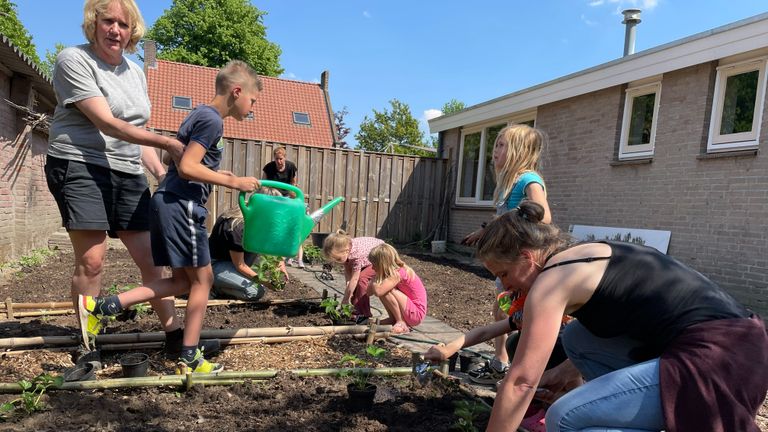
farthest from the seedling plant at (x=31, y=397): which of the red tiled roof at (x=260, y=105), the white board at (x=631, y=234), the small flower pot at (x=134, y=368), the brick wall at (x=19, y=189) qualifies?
the red tiled roof at (x=260, y=105)

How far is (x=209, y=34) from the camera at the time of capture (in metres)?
30.6

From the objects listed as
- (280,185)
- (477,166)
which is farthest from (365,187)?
(280,185)

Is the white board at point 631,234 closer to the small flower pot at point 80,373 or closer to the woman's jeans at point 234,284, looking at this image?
the woman's jeans at point 234,284

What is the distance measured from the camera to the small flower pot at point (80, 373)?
7.63 feet

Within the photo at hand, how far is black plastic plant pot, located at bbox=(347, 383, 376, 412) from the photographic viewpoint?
2.24 metres

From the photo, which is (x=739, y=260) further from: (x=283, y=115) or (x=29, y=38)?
(x=29, y=38)

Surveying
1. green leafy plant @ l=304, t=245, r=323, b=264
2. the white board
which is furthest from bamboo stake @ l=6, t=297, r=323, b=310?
green leafy plant @ l=304, t=245, r=323, b=264

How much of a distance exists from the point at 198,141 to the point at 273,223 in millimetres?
582

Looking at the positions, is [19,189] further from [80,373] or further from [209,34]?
[209,34]

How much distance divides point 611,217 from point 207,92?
18557 mm

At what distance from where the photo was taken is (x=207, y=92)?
21.2m

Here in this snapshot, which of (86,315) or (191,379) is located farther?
(86,315)

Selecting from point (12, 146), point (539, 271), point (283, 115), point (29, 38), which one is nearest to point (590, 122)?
point (539, 271)

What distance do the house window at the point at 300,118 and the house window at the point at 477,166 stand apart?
12.5 m
